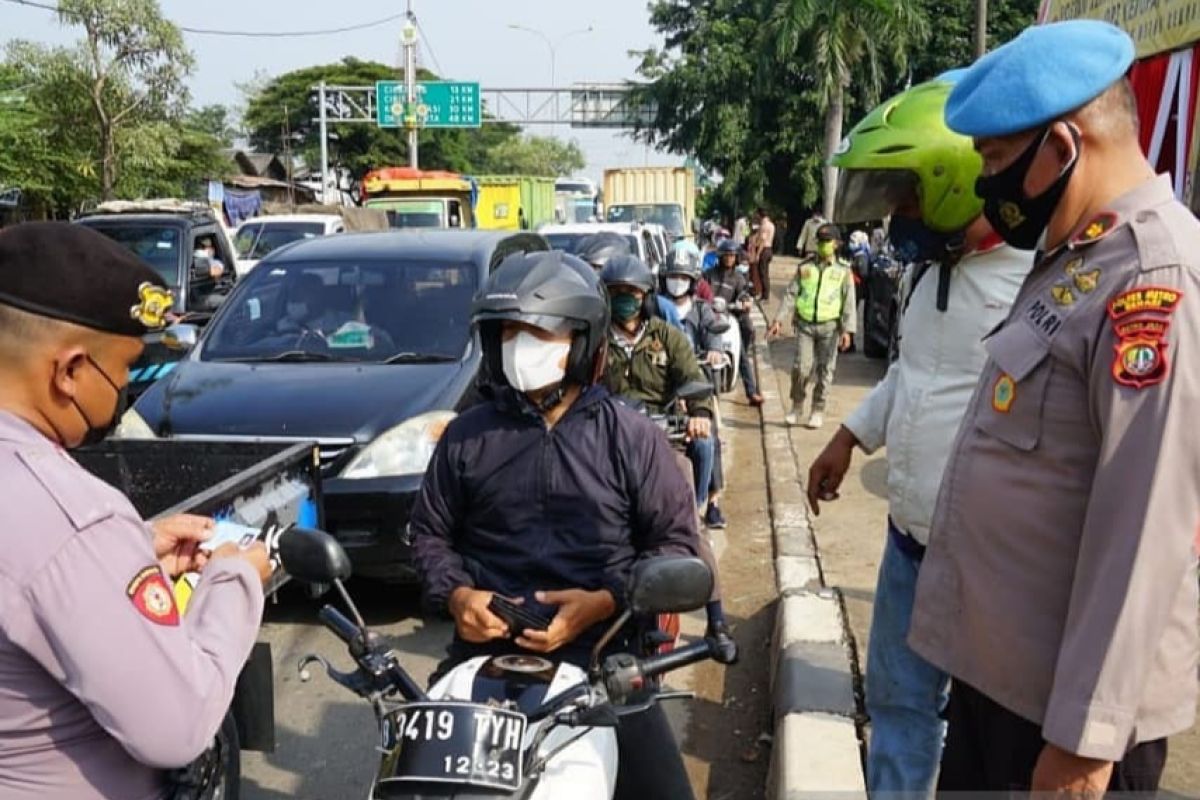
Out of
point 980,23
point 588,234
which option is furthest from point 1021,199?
point 980,23

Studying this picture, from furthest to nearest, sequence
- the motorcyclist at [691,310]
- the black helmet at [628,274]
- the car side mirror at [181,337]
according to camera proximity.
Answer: the motorcyclist at [691,310], the car side mirror at [181,337], the black helmet at [628,274]

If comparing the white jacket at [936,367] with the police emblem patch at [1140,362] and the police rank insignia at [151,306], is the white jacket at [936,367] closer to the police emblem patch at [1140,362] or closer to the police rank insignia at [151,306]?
→ the police emblem patch at [1140,362]

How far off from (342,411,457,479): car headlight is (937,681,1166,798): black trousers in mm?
3125

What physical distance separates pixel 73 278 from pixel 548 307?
3.64 feet

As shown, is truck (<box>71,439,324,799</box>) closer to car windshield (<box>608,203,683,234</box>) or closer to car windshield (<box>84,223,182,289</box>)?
car windshield (<box>84,223,182,289</box>)

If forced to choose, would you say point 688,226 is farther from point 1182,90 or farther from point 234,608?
point 234,608

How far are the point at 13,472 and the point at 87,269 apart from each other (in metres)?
0.32

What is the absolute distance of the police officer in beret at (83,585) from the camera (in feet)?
4.94

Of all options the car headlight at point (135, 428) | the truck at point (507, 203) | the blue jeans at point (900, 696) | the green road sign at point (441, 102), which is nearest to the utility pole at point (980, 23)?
the truck at point (507, 203)

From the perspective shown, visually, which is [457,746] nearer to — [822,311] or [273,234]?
[822,311]

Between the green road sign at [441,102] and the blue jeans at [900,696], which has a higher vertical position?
the green road sign at [441,102]

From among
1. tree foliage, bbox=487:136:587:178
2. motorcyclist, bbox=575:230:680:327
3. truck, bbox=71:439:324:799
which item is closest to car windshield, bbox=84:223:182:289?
motorcyclist, bbox=575:230:680:327

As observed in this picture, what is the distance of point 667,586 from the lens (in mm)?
2141

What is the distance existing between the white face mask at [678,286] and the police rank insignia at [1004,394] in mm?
6022
